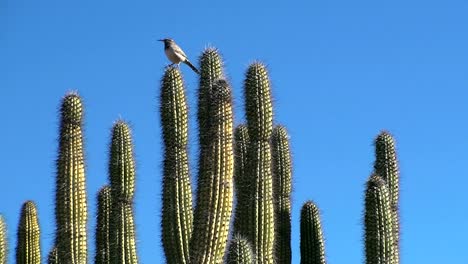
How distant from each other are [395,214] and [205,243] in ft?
12.1

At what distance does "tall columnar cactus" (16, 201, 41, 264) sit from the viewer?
12797 mm

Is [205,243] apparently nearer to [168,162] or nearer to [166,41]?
[168,162]

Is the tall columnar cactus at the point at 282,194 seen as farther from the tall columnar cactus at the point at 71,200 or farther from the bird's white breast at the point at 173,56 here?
the tall columnar cactus at the point at 71,200

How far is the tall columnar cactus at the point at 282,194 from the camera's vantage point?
13.0m

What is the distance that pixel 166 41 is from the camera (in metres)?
13.0

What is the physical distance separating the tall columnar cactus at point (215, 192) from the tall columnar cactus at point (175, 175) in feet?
3.66

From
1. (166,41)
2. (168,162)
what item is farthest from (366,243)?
(166,41)

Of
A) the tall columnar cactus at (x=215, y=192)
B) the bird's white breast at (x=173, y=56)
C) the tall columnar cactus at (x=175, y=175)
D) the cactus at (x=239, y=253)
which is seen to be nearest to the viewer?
the cactus at (x=239, y=253)

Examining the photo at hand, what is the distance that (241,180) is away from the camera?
12203mm

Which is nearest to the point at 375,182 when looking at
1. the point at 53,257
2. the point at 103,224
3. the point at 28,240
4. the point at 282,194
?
the point at 282,194

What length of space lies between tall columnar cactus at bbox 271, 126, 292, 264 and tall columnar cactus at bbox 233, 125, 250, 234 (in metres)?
0.54

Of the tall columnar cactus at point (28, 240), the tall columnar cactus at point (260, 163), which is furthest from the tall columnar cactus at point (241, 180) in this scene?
the tall columnar cactus at point (28, 240)

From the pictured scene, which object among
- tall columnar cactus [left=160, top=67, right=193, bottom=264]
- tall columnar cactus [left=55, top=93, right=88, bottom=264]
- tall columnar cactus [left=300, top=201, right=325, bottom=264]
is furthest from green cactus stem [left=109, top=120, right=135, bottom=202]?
tall columnar cactus [left=300, top=201, right=325, bottom=264]

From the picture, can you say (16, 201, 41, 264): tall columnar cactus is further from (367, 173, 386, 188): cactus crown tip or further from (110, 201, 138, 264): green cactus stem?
(367, 173, 386, 188): cactus crown tip
